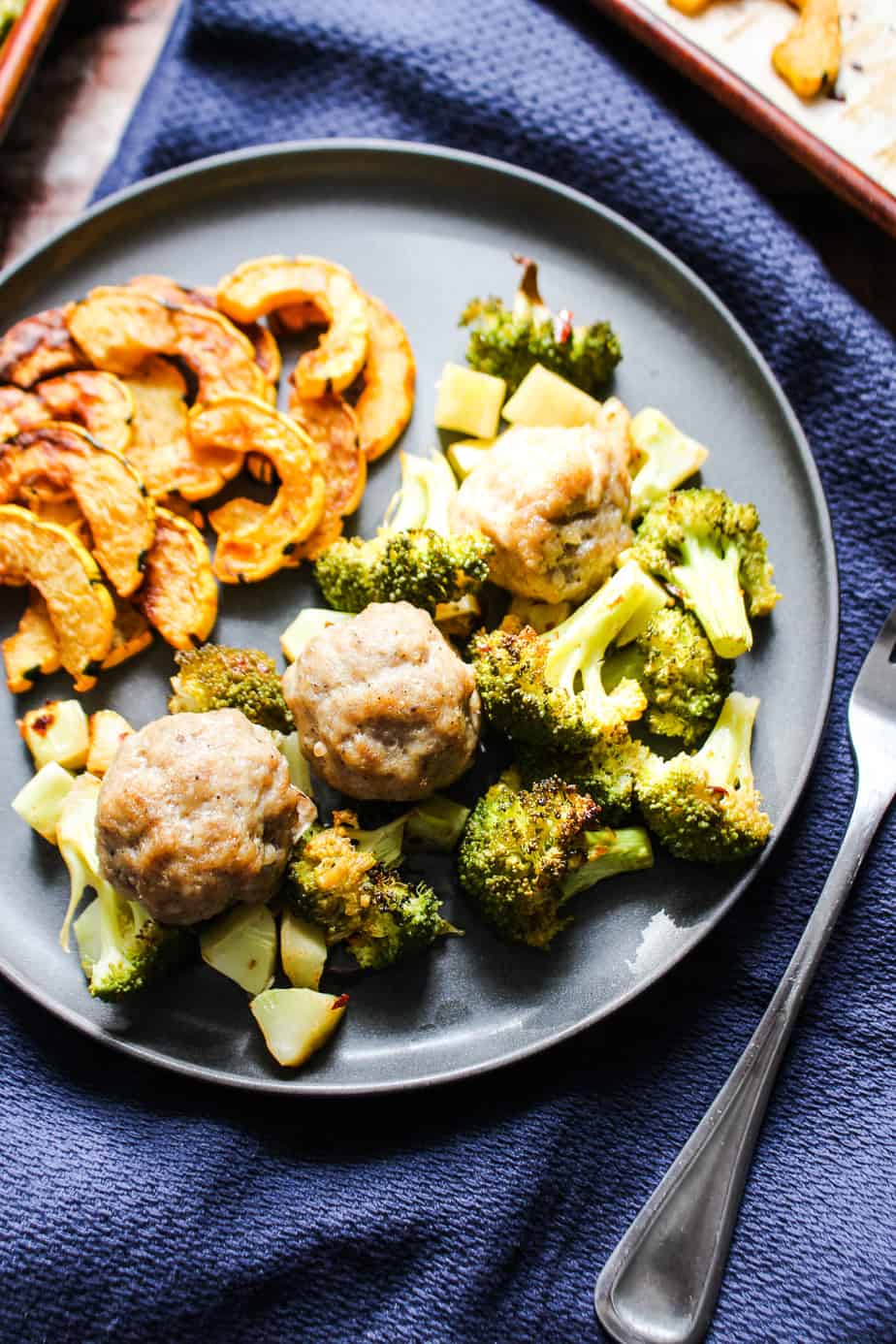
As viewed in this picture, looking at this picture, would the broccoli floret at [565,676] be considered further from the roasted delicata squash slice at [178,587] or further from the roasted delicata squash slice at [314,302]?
the roasted delicata squash slice at [314,302]

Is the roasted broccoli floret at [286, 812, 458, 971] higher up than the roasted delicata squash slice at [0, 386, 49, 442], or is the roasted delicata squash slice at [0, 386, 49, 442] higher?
the roasted delicata squash slice at [0, 386, 49, 442]

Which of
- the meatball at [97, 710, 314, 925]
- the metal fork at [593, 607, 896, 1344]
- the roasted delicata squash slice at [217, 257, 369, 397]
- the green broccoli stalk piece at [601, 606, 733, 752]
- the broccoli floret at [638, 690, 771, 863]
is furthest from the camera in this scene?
the roasted delicata squash slice at [217, 257, 369, 397]

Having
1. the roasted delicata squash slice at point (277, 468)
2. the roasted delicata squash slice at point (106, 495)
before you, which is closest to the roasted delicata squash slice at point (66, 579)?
the roasted delicata squash slice at point (106, 495)

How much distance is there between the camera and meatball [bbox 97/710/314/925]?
10.1 ft

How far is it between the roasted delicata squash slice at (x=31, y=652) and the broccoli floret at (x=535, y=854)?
1.34 metres

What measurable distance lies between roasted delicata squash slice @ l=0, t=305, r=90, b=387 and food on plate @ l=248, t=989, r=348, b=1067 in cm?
198

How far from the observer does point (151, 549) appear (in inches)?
141

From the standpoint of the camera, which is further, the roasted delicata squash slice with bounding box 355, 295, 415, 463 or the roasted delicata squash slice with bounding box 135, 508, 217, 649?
the roasted delicata squash slice with bounding box 355, 295, 415, 463

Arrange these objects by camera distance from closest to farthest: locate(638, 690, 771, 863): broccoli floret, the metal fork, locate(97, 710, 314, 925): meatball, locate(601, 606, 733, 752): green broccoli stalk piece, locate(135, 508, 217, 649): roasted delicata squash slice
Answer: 1. locate(97, 710, 314, 925): meatball
2. the metal fork
3. locate(638, 690, 771, 863): broccoli floret
4. locate(601, 606, 733, 752): green broccoli stalk piece
5. locate(135, 508, 217, 649): roasted delicata squash slice

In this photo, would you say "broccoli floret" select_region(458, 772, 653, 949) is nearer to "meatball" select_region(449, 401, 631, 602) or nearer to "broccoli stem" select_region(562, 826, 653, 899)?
"broccoli stem" select_region(562, 826, 653, 899)

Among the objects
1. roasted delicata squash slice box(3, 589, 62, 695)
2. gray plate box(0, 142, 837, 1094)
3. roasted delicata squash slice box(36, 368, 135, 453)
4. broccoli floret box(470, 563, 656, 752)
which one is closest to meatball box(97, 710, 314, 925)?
gray plate box(0, 142, 837, 1094)

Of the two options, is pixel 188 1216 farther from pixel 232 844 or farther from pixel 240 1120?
pixel 232 844

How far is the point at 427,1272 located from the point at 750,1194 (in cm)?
93

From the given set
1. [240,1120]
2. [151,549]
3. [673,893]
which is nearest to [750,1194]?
[673,893]
